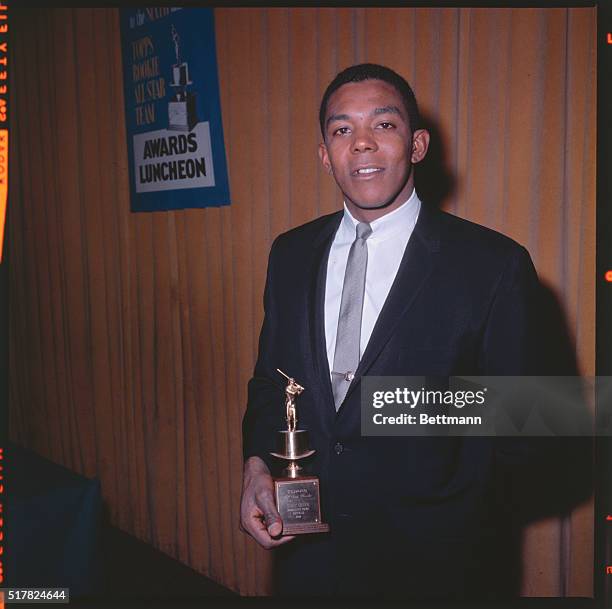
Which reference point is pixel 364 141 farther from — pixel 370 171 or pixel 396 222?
pixel 396 222

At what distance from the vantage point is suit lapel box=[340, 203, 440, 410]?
4.81ft

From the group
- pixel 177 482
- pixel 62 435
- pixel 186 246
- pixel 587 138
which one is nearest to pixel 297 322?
pixel 587 138

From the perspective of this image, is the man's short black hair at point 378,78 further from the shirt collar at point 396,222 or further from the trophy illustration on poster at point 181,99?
the trophy illustration on poster at point 181,99

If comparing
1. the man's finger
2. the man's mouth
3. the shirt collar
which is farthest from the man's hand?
the man's mouth

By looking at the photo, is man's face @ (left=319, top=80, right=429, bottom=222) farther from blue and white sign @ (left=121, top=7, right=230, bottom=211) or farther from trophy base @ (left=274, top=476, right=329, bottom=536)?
blue and white sign @ (left=121, top=7, right=230, bottom=211)

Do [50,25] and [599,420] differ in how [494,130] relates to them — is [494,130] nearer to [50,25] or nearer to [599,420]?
[599,420]

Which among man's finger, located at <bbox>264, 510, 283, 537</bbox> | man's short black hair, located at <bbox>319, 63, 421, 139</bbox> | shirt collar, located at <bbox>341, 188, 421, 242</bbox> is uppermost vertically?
man's short black hair, located at <bbox>319, 63, 421, 139</bbox>

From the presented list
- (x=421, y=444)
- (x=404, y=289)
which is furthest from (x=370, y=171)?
(x=421, y=444)

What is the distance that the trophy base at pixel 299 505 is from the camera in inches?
55.5

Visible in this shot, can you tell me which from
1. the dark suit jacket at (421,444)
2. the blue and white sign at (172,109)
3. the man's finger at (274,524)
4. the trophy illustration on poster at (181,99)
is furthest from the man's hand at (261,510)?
the trophy illustration on poster at (181,99)

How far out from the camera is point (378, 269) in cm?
161

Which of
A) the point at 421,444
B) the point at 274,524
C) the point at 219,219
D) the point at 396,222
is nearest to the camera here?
the point at 274,524

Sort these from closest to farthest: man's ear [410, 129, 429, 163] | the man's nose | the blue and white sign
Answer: the man's nose, man's ear [410, 129, 429, 163], the blue and white sign

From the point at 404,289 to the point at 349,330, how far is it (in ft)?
0.59
